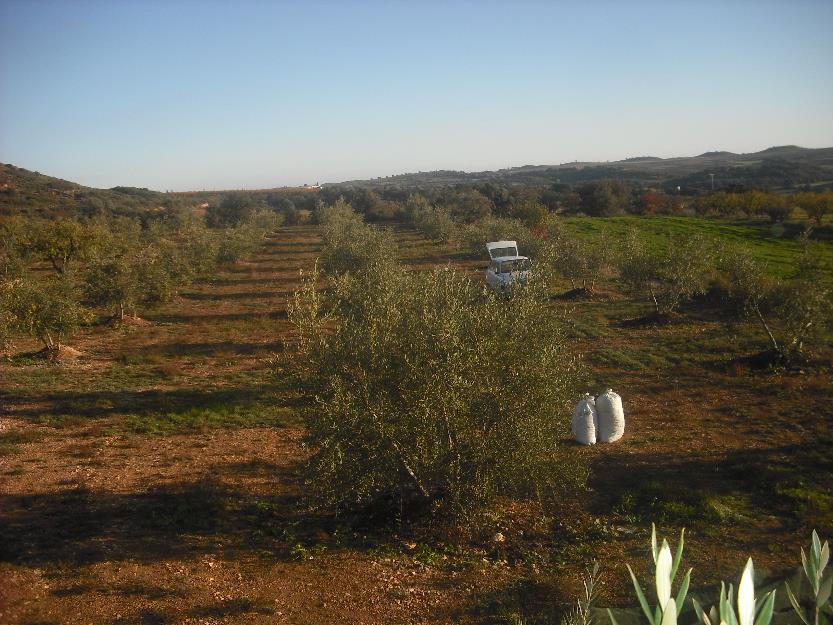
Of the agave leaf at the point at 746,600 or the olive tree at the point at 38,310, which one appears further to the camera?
the olive tree at the point at 38,310

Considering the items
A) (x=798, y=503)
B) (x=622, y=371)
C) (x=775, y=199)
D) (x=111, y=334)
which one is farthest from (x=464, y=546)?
(x=775, y=199)

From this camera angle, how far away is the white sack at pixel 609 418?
11469mm

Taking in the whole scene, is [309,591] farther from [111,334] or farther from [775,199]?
[775,199]

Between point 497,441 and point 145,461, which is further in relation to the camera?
point 145,461

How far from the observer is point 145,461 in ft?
36.8

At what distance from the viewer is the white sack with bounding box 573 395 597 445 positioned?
11.5 metres

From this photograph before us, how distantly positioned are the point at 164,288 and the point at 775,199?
2200 inches

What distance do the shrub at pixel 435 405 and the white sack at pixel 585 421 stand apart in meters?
3.33

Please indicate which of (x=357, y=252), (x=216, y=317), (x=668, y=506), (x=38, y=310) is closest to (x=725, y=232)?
(x=357, y=252)

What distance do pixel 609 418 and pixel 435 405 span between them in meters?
5.55

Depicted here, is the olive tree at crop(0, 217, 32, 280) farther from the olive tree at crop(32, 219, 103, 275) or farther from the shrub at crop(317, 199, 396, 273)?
the shrub at crop(317, 199, 396, 273)

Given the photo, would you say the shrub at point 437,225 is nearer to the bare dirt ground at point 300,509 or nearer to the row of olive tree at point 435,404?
the bare dirt ground at point 300,509

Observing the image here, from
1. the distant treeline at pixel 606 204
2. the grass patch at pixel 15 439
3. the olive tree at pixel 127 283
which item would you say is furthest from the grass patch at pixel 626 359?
the distant treeline at pixel 606 204

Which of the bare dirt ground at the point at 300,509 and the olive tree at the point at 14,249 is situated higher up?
the olive tree at the point at 14,249
